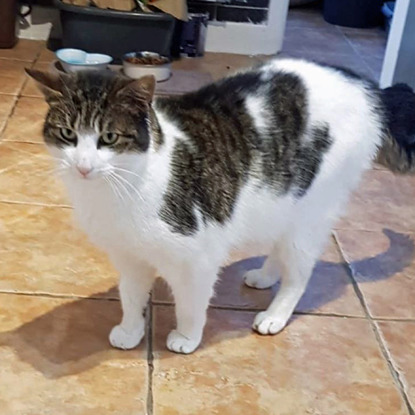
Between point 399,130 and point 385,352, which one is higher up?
point 399,130

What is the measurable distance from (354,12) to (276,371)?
3.31 metres

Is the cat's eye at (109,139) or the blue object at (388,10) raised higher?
the cat's eye at (109,139)

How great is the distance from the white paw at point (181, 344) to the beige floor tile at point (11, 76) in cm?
164

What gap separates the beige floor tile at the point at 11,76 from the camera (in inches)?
116

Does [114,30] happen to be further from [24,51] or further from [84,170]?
[84,170]

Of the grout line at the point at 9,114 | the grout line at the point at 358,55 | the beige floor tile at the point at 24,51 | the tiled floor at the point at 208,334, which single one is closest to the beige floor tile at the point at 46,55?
the beige floor tile at the point at 24,51

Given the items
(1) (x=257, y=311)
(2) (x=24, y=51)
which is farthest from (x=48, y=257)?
(2) (x=24, y=51)

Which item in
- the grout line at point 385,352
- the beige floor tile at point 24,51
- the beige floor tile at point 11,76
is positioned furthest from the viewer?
the beige floor tile at point 24,51

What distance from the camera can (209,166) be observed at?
1481 millimetres

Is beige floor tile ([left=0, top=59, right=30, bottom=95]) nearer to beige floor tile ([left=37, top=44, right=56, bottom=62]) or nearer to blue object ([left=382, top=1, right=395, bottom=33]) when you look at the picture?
beige floor tile ([left=37, top=44, right=56, bottom=62])

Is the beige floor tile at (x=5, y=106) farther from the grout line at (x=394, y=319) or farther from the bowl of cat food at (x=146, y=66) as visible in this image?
the grout line at (x=394, y=319)

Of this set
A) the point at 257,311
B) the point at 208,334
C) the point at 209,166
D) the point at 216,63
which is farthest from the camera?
the point at 216,63

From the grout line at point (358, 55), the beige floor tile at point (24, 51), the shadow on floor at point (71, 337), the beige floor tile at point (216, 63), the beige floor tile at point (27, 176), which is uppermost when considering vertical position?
the grout line at point (358, 55)

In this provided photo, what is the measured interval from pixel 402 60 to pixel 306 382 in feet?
6.08
